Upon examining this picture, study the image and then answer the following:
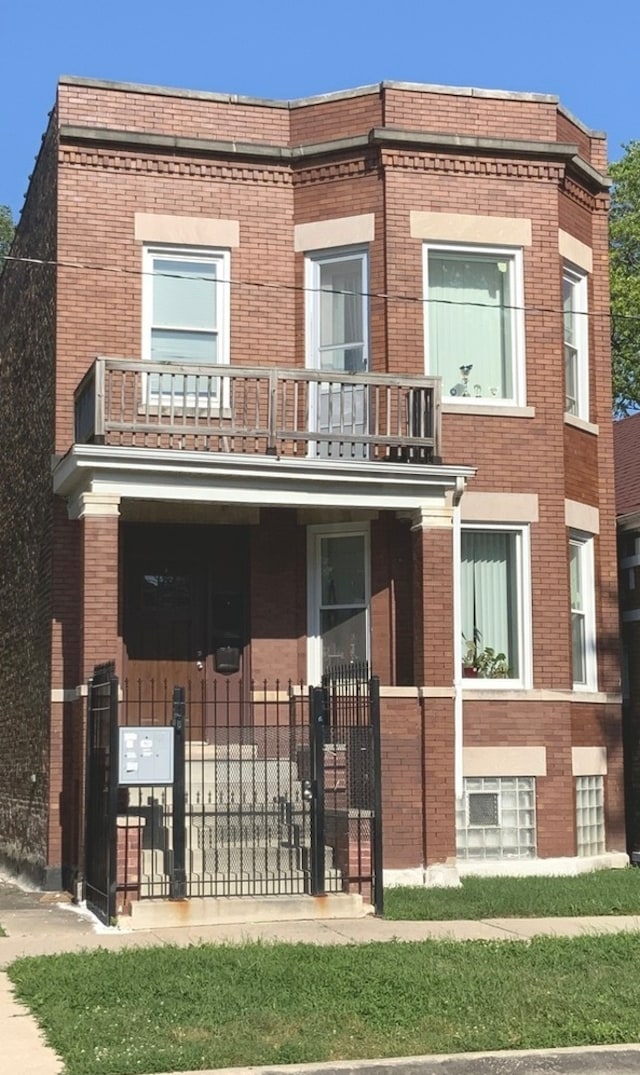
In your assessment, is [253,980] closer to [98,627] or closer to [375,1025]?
[375,1025]

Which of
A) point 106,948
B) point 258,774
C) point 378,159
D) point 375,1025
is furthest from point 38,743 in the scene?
point 375,1025

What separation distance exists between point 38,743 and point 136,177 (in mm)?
6611

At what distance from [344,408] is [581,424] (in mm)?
3016

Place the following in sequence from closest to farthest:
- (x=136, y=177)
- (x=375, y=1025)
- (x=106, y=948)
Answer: (x=375, y=1025) → (x=106, y=948) → (x=136, y=177)

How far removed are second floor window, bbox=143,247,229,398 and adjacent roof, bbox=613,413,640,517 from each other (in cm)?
607

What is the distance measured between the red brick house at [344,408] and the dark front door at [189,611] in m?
0.03

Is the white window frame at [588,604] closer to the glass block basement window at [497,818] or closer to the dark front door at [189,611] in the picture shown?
the glass block basement window at [497,818]

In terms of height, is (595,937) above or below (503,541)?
below

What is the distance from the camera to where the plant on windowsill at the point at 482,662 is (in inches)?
666

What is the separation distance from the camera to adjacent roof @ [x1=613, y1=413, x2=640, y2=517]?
65.9ft

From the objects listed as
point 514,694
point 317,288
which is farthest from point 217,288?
point 514,694

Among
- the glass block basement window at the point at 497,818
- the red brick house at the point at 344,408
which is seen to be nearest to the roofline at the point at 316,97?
the red brick house at the point at 344,408

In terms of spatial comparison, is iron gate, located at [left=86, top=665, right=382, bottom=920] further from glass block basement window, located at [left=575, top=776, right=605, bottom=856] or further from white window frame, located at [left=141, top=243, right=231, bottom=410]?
white window frame, located at [left=141, top=243, right=231, bottom=410]

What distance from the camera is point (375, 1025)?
26.9 ft
